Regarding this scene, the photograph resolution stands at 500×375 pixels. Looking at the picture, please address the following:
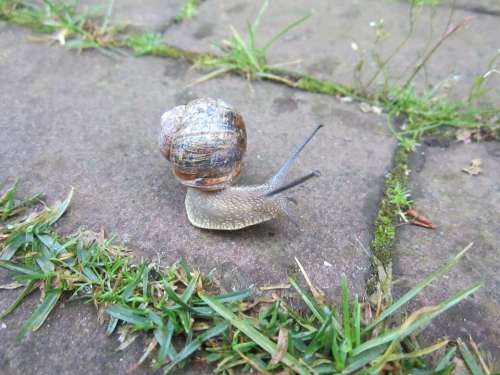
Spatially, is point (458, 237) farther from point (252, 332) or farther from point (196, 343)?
point (196, 343)

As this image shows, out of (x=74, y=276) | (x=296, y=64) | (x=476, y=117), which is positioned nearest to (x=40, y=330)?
(x=74, y=276)

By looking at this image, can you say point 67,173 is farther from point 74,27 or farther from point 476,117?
point 476,117

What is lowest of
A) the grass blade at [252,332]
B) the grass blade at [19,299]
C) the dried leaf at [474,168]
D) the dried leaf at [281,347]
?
the grass blade at [19,299]

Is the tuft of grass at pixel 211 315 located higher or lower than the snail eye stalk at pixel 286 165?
lower

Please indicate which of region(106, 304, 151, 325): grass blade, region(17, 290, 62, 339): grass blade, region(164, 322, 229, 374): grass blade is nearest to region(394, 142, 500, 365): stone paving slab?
region(164, 322, 229, 374): grass blade

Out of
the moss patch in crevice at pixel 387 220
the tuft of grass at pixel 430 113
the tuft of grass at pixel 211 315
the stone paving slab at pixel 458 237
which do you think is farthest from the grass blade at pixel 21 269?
the tuft of grass at pixel 430 113

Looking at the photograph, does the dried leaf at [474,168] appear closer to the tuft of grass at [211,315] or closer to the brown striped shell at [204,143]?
the tuft of grass at [211,315]

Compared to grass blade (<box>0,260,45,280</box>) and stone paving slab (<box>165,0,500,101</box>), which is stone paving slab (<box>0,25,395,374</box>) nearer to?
grass blade (<box>0,260,45,280</box>)
